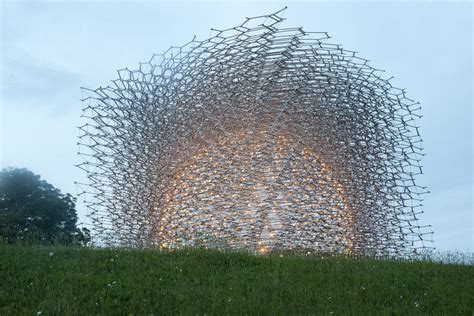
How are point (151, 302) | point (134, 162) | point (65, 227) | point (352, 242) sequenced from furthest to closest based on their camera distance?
1. point (65, 227)
2. point (134, 162)
3. point (352, 242)
4. point (151, 302)

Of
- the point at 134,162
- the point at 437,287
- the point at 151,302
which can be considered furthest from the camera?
the point at 134,162

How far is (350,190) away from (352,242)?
1.74 m

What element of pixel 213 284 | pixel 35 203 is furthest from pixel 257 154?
pixel 35 203

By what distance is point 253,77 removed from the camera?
54.7 ft

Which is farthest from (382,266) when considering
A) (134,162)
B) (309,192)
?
(134,162)

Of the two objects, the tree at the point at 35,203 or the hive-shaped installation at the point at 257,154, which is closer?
the hive-shaped installation at the point at 257,154

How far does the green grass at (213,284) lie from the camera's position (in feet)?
26.5

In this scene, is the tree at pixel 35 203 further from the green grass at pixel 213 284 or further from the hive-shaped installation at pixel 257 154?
the green grass at pixel 213 284

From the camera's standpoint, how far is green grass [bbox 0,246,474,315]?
8.07 metres

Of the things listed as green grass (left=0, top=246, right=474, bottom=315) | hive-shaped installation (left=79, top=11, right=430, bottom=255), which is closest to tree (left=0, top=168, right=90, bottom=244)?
hive-shaped installation (left=79, top=11, right=430, bottom=255)

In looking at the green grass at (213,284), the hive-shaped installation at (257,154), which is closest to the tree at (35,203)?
the hive-shaped installation at (257,154)

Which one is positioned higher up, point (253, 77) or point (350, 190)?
point (253, 77)

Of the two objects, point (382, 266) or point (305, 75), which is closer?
point (382, 266)

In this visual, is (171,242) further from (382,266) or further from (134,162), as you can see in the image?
(382,266)
